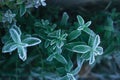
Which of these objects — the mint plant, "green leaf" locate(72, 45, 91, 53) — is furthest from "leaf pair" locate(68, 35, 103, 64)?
the mint plant

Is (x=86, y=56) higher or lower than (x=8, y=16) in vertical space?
lower

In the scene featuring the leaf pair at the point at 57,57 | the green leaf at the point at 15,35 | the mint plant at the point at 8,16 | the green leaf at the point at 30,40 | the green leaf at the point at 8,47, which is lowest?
the leaf pair at the point at 57,57

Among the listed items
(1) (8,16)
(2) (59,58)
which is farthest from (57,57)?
(1) (8,16)

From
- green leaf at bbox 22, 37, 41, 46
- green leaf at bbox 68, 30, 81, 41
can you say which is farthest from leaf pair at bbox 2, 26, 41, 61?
green leaf at bbox 68, 30, 81, 41

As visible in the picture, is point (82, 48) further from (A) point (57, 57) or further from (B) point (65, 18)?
(B) point (65, 18)

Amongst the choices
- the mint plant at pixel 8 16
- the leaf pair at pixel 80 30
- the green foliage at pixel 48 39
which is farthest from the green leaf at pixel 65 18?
the mint plant at pixel 8 16

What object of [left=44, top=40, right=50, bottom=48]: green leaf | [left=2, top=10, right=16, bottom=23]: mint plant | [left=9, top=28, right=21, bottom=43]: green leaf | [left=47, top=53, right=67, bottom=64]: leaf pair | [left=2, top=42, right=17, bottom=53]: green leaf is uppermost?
[left=2, top=10, right=16, bottom=23]: mint plant

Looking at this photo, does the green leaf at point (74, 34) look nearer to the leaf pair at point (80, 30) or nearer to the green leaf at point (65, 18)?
the leaf pair at point (80, 30)

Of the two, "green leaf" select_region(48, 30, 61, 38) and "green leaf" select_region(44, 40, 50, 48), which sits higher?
"green leaf" select_region(48, 30, 61, 38)

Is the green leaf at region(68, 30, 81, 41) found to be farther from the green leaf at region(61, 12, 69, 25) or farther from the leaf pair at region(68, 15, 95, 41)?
the green leaf at region(61, 12, 69, 25)

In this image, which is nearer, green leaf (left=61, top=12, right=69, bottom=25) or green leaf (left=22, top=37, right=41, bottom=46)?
green leaf (left=22, top=37, right=41, bottom=46)

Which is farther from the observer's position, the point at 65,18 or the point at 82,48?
the point at 65,18

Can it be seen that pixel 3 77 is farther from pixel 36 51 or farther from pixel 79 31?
pixel 79 31
